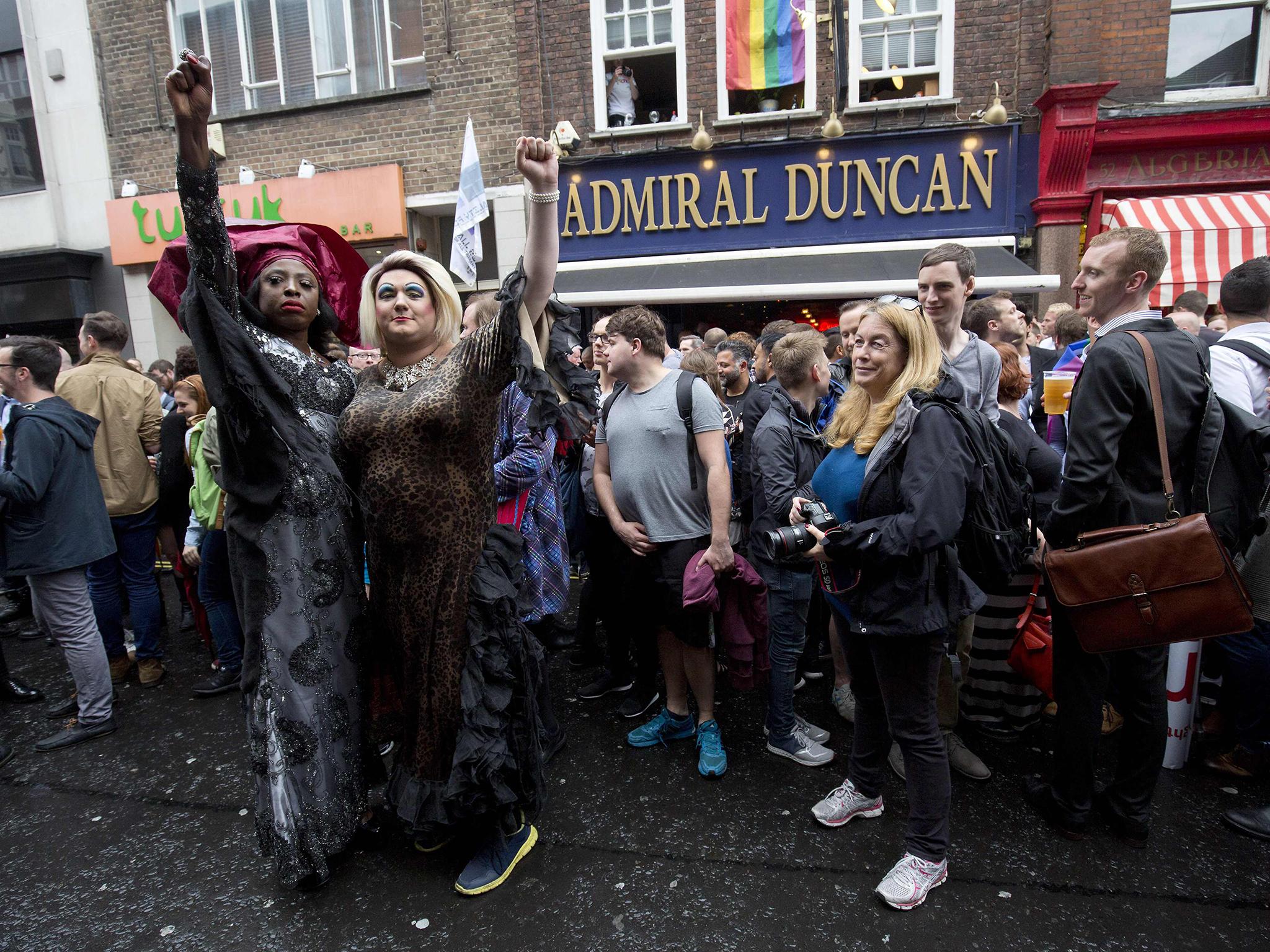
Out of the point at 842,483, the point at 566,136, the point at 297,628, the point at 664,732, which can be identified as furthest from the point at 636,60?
the point at 297,628

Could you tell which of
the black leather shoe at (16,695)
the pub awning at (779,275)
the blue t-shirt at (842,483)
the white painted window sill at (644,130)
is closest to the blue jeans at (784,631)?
the blue t-shirt at (842,483)

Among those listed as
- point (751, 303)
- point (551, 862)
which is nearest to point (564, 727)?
point (551, 862)

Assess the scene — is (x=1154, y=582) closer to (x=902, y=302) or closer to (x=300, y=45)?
(x=902, y=302)

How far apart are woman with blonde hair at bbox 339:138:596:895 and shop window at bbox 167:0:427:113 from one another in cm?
915

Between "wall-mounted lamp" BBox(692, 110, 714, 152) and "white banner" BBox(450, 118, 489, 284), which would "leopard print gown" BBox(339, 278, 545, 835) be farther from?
"wall-mounted lamp" BBox(692, 110, 714, 152)

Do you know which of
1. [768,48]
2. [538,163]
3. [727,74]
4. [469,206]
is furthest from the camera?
[727,74]

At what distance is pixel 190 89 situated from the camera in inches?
72.4

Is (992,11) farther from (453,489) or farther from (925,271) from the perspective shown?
(453,489)

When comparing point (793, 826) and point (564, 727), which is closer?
point (793, 826)

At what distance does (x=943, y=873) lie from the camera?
7.79 feet

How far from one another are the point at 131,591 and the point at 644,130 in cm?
804

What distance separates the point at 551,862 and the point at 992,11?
1006 cm

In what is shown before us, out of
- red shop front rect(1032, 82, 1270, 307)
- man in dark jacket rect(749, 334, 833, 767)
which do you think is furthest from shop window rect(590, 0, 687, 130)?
man in dark jacket rect(749, 334, 833, 767)

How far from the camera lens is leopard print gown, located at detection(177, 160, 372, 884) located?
7.72ft
